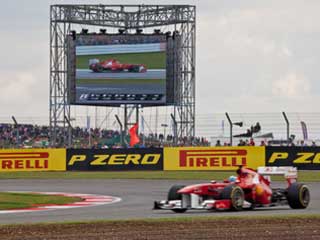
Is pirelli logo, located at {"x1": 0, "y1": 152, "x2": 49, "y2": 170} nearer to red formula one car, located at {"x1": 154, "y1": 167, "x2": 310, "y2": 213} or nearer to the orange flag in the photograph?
the orange flag

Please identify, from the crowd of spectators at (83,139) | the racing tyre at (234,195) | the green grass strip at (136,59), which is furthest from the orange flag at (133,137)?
the racing tyre at (234,195)

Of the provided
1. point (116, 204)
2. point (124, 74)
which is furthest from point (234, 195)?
point (124, 74)

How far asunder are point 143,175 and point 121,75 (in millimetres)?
17672

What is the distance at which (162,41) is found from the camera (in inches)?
2148

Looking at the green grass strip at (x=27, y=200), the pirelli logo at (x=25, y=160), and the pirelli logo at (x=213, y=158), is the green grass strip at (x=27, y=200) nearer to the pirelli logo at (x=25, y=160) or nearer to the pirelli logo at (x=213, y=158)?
Result: the pirelli logo at (x=213, y=158)

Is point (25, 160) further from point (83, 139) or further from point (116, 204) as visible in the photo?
point (116, 204)

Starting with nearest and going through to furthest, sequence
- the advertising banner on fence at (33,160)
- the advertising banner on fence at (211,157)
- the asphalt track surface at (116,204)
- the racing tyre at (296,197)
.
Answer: the asphalt track surface at (116,204), the racing tyre at (296,197), the advertising banner on fence at (211,157), the advertising banner on fence at (33,160)

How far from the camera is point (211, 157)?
3944 cm

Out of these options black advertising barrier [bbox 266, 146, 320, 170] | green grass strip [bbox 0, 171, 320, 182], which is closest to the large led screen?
green grass strip [bbox 0, 171, 320, 182]

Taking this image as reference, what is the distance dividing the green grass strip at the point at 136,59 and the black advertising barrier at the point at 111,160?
49.2 feet

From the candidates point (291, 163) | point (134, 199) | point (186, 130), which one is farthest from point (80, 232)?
point (186, 130)

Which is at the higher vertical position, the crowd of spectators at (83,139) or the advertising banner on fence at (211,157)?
the crowd of spectators at (83,139)

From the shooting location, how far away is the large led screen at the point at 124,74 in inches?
2146

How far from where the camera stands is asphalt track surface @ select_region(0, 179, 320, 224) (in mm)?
17594
